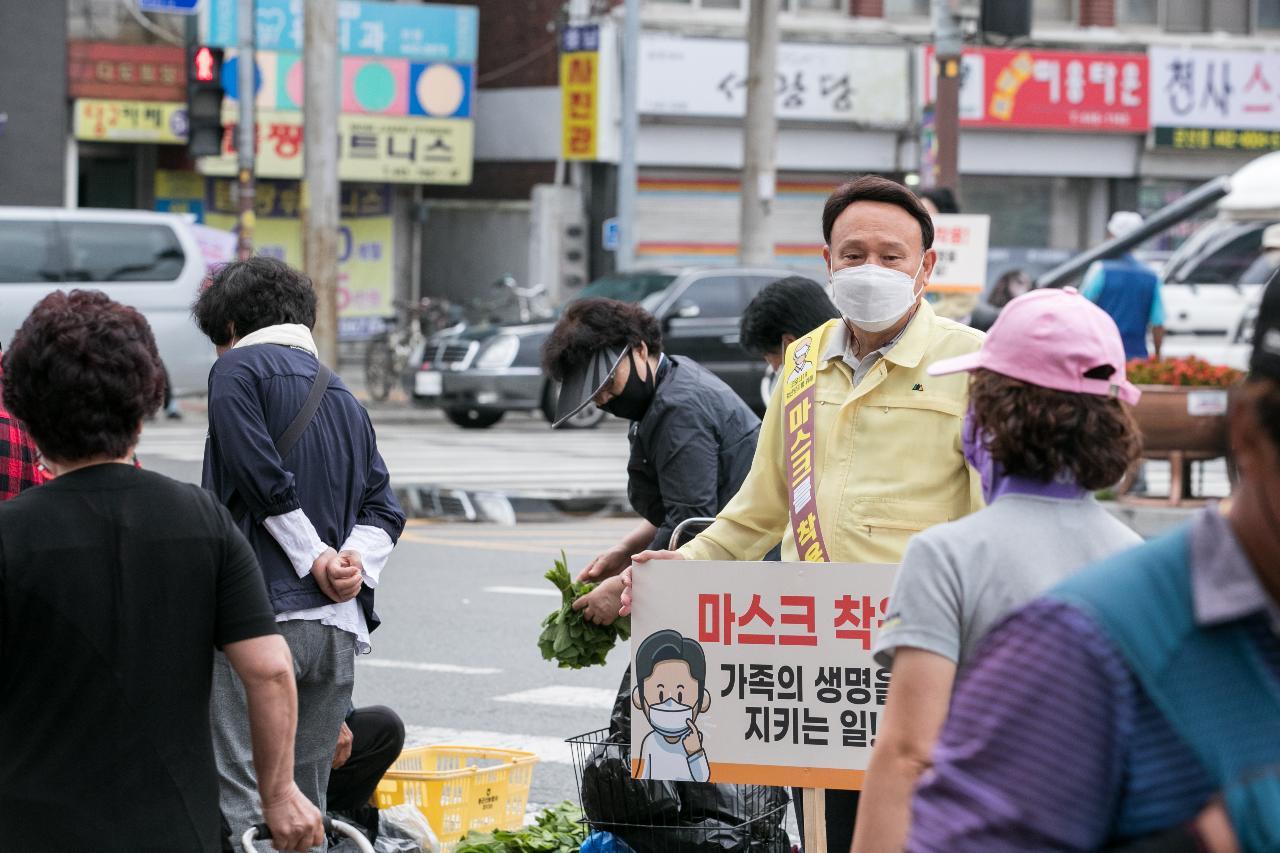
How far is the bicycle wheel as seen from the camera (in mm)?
24891

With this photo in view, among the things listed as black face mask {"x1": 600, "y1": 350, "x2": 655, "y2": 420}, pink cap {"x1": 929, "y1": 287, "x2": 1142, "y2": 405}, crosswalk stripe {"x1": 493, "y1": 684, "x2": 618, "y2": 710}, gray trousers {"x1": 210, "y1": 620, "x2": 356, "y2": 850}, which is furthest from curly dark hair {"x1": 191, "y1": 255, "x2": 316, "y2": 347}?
crosswalk stripe {"x1": 493, "y1": 684, "x2": 618, "y2": 710}

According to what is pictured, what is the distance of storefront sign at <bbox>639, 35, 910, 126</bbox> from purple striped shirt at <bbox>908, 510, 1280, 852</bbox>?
92.2ft

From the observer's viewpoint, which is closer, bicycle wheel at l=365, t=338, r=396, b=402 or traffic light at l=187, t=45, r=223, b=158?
traffic light at l=187, t=45, r=223, b=158

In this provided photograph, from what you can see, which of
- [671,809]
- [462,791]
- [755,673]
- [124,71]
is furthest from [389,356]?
[755,673]

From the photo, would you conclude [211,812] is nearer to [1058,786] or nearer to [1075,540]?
[1075,540]

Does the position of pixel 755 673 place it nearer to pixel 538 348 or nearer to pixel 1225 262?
pixel 538 348

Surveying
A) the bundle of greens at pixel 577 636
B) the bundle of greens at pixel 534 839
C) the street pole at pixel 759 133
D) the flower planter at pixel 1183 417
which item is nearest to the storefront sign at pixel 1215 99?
the street pole at pixel 759 133

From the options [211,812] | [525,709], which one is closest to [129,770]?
[211,812]

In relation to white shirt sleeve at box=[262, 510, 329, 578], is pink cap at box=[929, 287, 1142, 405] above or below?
above

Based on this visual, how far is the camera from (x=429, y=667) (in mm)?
8945

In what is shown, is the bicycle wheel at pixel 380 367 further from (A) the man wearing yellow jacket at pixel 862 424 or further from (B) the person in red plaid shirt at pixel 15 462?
(A) the man wearing yellow jacket at pixel 862 424

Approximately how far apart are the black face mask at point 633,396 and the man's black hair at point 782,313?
305 millimetres

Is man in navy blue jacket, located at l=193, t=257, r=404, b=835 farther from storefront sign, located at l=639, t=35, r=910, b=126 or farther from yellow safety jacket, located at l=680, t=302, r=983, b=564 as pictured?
storefront sign, located at l=639, t=35, r=910, b=126

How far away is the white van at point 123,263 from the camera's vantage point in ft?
64.0
